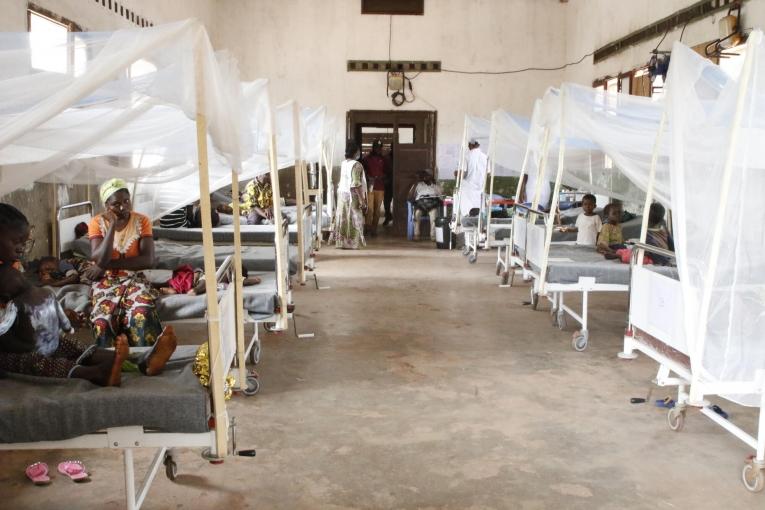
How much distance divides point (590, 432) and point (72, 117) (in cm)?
306

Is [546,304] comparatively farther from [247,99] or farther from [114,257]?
[114,257]

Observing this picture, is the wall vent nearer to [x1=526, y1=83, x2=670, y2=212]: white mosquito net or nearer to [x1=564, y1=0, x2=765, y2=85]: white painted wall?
[x1=564, y1=0, x2=765, y2=85]: white painted wall

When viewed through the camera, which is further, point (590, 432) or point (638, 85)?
point (638, 85)

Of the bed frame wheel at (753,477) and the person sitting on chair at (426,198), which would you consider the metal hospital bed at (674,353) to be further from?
the person sitting on chair at (426,198)

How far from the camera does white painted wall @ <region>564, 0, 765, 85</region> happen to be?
757 cm

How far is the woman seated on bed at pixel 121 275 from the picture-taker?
4266 mm

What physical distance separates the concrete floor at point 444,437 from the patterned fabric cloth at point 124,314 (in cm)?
67

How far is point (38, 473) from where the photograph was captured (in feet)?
10.9

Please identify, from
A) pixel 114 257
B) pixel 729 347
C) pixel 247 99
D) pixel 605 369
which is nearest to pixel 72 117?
pixel 114 257

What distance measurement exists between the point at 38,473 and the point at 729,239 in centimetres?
320

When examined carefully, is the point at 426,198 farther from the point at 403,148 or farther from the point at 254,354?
the point at 254,354

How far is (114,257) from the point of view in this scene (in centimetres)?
460

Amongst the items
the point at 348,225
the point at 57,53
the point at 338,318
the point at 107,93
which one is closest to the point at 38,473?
the point at 107,93

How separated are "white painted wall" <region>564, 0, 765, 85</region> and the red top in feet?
11.9
